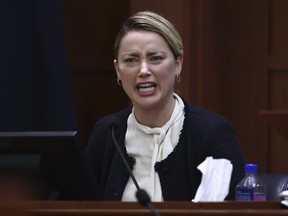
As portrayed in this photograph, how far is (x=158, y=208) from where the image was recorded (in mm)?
1328

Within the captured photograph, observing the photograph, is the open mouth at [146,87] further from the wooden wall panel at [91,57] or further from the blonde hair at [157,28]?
the wooden wall panel at [91,57]

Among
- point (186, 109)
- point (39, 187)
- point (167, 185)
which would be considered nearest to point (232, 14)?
point (186, 109)

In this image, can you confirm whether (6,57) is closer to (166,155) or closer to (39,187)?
(166,155)

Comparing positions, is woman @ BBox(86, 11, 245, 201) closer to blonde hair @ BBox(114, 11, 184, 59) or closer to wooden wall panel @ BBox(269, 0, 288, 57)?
blonde hair @ BBox(114, 11, 184, 59)

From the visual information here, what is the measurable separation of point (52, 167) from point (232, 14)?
2.05m

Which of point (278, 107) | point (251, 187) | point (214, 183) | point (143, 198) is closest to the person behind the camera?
point (143, 198)

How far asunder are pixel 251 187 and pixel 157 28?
0.63 meters

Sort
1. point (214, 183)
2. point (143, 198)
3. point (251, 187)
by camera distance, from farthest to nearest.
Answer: point (251, 187)
point (214, 183)
point (143, 198)

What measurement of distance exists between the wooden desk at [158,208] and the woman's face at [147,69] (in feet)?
2.92

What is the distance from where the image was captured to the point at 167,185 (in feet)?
7.05

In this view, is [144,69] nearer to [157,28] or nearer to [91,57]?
[157,28]

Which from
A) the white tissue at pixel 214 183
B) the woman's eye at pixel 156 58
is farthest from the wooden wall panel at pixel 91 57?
the white tissue at pixel 214 183

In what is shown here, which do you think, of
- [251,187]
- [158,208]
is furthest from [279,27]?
[158,208]

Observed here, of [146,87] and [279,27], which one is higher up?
[279,27]
